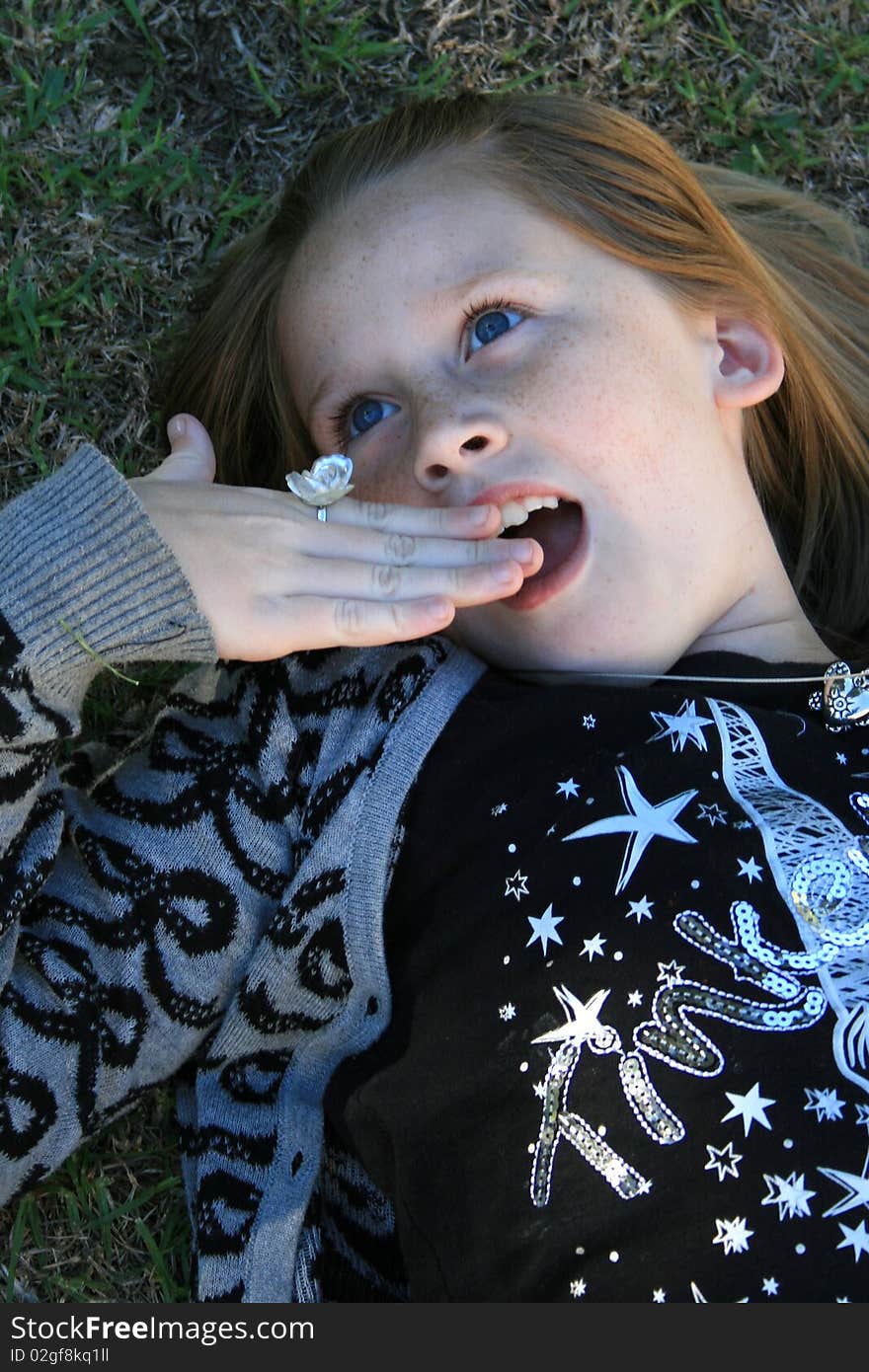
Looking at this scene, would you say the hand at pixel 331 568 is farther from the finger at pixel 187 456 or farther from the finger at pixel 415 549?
the finger at pixel 187 456

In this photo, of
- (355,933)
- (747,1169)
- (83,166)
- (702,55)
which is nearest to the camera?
(747,1169)

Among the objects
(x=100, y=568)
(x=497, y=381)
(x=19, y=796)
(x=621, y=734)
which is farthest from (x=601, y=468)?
(x=19, y=796)

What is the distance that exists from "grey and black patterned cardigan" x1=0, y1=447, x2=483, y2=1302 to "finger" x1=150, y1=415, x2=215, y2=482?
17 centimetres

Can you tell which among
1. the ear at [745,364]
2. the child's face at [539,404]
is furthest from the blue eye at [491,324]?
the ear at [745,364]

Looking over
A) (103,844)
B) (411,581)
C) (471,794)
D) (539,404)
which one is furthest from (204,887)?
(539,404)

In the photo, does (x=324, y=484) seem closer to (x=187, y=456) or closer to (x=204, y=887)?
(x=187, y=456)

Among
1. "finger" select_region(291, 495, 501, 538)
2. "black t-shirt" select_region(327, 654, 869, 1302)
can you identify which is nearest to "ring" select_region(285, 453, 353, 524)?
"finger" select_region(291, 495, 501, 538)

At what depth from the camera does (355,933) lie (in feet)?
7.25

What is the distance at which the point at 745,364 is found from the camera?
8.57 feet

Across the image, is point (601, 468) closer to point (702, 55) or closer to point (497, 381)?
point (497, 381)

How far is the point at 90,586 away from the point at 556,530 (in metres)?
0.75

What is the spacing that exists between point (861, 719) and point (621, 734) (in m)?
0.42

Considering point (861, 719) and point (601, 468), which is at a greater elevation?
point (601, 468)

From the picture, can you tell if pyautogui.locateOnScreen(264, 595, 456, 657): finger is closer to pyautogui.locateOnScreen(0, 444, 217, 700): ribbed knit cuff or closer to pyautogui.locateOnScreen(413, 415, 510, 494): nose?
pyautogui.locateOnScreen(0, 444, 217, 700): ribbed knit cuff
